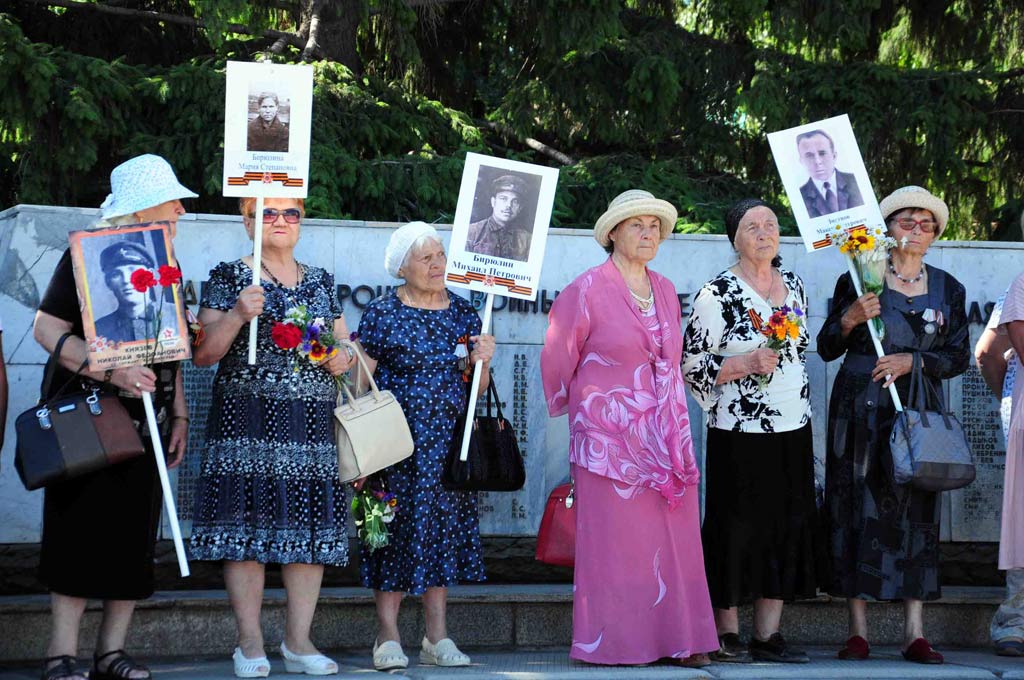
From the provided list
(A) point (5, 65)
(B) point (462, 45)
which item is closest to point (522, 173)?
(A) point (5, 65)

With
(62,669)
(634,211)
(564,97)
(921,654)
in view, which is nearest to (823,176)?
(634,211)

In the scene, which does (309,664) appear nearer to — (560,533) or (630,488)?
(560,533)

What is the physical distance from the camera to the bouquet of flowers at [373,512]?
5.44 metres

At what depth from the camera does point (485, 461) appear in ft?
18.3

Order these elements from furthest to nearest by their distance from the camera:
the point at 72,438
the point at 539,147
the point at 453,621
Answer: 1. the point at 539,147
2. the point at 453,621
3. the point at 72,438

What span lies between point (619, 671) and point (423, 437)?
4.05 ft

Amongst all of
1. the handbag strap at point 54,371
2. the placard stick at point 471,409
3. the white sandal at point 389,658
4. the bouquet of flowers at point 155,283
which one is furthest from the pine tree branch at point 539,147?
the handbag strap at point 54,371

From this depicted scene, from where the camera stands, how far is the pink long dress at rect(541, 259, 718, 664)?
218 inches

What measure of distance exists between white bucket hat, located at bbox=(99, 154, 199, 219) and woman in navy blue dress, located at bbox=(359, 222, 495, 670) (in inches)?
40.7

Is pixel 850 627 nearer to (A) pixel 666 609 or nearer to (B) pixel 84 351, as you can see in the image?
(A) pixel 666 609

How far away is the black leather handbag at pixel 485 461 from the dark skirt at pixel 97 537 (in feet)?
4.19

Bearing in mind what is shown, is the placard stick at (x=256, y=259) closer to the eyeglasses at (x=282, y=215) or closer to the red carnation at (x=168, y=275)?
the eyeglasses at (x=282, y=215)

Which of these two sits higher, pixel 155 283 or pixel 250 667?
pixel 155 283

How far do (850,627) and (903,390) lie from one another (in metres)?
1.08
